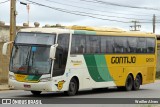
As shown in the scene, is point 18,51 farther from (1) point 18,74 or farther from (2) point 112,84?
(2) point 112,84

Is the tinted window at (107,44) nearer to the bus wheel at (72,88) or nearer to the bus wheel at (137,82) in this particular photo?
the bus wheel at (72,88)

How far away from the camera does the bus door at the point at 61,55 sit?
843 inches

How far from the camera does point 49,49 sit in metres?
21.2

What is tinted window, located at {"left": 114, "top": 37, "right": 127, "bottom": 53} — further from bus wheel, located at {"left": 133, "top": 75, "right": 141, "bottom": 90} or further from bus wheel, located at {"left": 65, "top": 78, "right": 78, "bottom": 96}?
bus wheel, located at {"left": 65, "top": 78, "right": 78, "bottom": 96}

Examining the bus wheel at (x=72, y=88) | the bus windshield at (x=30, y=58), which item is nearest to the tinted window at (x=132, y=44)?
the bus wheel at (x=72, y=88)

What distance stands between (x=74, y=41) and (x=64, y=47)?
0.92 meters

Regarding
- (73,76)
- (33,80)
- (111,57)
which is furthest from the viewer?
(111,57)

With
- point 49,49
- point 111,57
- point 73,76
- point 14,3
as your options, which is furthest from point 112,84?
point 14,3

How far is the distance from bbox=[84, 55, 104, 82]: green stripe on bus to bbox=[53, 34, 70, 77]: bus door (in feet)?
5.93

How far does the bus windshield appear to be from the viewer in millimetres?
21078

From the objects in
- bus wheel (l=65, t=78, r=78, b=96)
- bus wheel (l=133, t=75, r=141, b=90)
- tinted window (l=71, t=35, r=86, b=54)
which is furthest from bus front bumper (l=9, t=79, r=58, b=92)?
bus wheel (l=133, t=75, r=141, b=90)

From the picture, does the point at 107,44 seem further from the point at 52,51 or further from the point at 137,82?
the point at 52,51

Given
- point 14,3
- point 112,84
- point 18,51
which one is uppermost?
point 14,3

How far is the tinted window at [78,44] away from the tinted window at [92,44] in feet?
1.20
